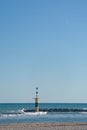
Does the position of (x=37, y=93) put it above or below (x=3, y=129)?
above

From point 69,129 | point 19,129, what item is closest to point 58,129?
point 69,129

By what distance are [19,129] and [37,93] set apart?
30.4m

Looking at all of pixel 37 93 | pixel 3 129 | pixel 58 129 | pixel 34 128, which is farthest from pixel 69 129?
pixel 37 93

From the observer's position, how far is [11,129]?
2883 cm

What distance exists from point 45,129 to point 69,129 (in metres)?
1.72

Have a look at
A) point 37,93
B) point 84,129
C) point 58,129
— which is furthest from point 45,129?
point 37,93

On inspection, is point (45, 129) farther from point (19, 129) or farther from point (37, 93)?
point (37, 93)

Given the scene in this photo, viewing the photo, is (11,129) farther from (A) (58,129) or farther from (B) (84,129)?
(B) (84,129)

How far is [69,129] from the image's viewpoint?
28.5m

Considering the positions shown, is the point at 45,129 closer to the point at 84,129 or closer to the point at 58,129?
the point at 58,129

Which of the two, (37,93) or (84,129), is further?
(37,93)

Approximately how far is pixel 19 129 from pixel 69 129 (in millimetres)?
3586

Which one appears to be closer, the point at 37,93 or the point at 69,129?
the point at 69,129

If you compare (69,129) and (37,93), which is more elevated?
(37,93)
